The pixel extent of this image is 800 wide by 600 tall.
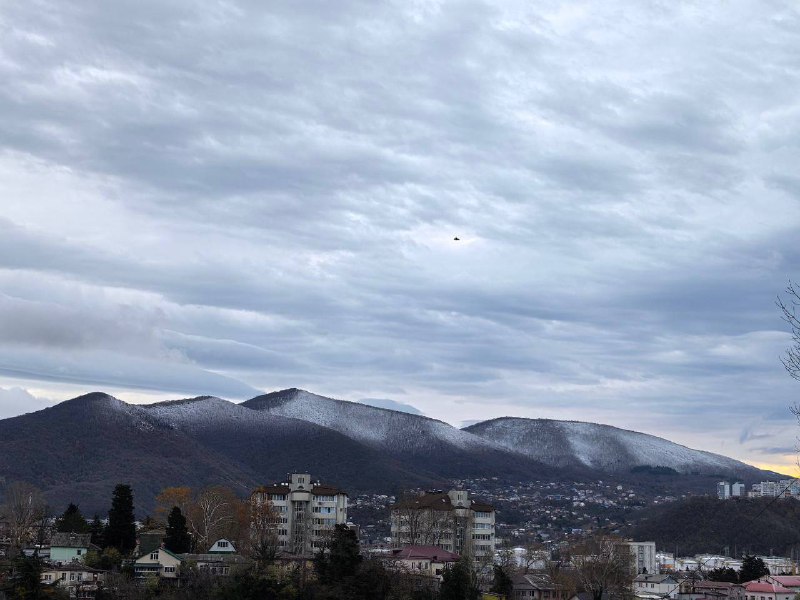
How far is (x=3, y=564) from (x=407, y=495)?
57402 mm

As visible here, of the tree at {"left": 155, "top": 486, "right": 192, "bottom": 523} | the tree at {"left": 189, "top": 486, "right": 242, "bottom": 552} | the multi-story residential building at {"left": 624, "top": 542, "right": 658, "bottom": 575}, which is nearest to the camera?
the tree at {"left": 189, "top": 486, "right": 242, "bottom": 552}

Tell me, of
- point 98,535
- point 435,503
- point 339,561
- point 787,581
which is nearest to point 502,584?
point 339,561

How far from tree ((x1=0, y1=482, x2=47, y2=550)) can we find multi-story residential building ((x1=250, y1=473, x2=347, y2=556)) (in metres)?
18.8

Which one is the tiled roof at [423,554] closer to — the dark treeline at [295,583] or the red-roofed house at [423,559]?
the red-roofed house at [423,559]

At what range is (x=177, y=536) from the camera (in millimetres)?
79625

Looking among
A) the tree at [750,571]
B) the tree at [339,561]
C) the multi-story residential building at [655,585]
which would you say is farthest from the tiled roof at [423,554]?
the tree at [750,571]

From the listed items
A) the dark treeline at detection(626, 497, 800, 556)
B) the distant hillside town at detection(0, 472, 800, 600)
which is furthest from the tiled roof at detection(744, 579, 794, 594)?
the dark treeline at detection(626, 497, 800, 556)

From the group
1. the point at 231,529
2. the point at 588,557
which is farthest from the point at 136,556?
the point at 588,557

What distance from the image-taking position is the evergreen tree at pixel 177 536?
79.0 meters

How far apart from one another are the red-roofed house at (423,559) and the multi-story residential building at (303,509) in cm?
1416

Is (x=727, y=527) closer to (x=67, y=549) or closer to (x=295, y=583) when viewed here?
(x=295, y=583)

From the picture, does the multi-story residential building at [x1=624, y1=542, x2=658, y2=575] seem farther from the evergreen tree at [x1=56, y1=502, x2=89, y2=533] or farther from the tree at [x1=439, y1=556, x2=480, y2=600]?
the evergreen tree at [x1=56, y1=502, x2=89, y2=533]

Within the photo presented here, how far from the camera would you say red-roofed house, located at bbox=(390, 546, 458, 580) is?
82188 mm

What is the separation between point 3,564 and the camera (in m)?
71.4
